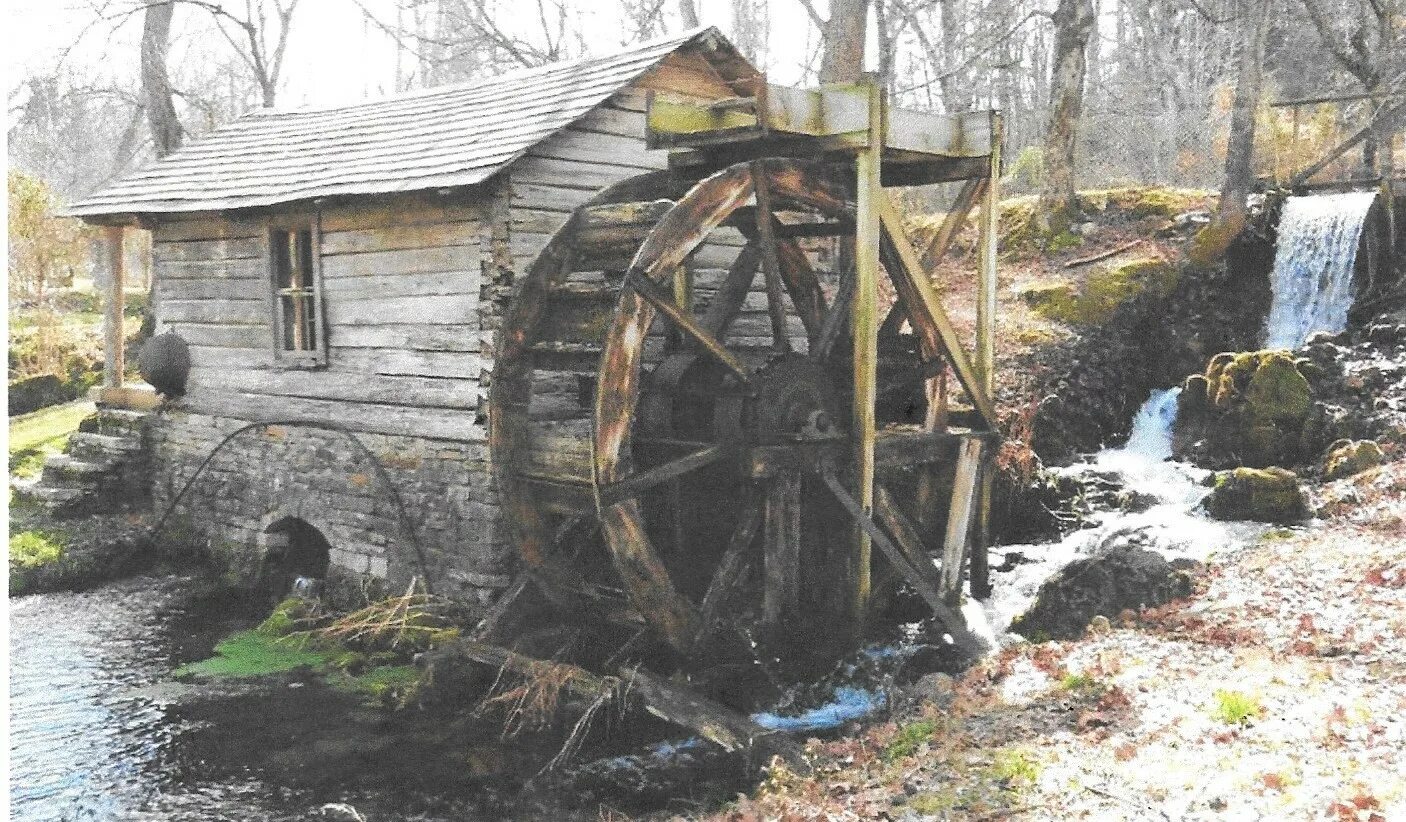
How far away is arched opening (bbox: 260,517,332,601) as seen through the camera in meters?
10.4

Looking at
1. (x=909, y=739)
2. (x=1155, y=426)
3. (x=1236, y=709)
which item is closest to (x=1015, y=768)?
(x=909, y=739)

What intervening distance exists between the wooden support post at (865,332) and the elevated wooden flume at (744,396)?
0.6 inches

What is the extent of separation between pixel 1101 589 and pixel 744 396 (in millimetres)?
2667

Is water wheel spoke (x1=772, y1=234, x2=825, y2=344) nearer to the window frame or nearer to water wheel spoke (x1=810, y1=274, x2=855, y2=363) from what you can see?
water wheel spoke (x1=810, y1=274, x2=855, y2=363)

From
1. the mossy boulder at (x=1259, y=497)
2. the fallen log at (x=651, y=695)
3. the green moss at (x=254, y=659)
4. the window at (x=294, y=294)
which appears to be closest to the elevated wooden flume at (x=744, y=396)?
the fallen log at (x=651, y=695)

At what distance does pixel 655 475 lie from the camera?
7105 millimetres

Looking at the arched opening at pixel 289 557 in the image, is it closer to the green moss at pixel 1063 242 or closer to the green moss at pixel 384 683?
the green moss at pixel 384 683

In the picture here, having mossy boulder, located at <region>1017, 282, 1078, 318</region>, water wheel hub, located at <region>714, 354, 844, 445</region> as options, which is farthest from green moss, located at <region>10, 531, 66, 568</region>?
mossy boulder, located at <region>1017, 282, 1078, 318</region>

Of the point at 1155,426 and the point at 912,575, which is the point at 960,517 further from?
the point at 1155,426

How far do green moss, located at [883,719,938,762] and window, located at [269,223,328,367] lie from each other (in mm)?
6378

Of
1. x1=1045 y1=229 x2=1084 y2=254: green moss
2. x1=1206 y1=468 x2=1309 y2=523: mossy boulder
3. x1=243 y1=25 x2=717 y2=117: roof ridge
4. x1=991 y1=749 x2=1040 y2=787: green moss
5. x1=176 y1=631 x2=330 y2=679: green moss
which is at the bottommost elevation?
x1=176 y1=631 x2=330 y2=679: green moss

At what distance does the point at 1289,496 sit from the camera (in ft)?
31.9

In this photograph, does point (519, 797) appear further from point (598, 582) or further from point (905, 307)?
point (905, 307)

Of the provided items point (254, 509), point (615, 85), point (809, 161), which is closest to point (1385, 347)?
point (809, 161)
